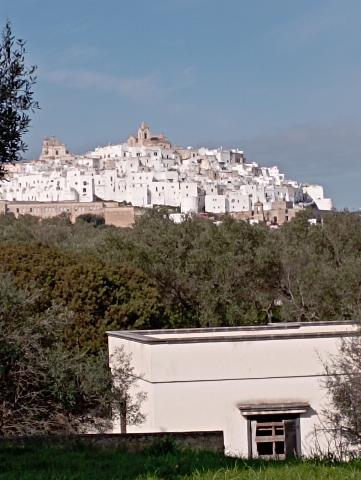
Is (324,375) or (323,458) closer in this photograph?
(323,458)

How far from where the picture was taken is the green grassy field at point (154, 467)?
572 centimetres

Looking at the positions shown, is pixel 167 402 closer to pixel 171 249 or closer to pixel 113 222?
pixel 171 249

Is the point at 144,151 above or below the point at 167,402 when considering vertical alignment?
above

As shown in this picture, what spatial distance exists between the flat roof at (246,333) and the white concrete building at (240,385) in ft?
0.08

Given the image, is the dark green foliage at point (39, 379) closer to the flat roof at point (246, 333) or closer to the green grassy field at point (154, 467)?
the flat roof at point (246, 333)

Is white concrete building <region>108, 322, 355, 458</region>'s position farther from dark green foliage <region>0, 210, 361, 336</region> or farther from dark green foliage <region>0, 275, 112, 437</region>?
dark green foliage <region>0, 210, 361, 336</region>

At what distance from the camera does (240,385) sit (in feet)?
50.5

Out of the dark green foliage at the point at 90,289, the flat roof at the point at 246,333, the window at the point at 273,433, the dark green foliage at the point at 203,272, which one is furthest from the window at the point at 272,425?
the dark green foliage at the point at 203,272

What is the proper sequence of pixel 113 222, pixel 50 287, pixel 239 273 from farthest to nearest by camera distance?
pixel 113 222
pixel 239 273
pixel 50 287

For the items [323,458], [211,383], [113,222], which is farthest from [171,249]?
[113,222]

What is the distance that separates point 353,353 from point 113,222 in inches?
4368

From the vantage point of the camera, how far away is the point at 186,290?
93.9 ft

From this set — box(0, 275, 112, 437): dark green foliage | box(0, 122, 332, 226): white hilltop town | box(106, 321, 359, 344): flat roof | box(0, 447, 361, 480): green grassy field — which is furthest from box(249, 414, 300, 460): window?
box(0, 122, 332, 226): white hilltop town

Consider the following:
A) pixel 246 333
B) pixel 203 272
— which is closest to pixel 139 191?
pixel 203 272
